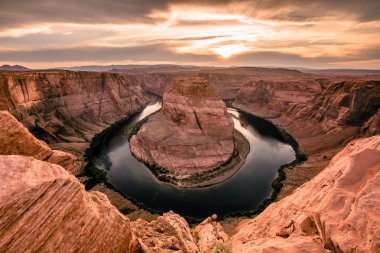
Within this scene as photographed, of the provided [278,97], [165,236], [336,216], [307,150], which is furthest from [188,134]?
[278,97]

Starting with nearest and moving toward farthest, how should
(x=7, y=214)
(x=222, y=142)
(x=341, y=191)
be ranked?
(x=7, y=214) < (x=341, y=191) < (x=222, y=142)

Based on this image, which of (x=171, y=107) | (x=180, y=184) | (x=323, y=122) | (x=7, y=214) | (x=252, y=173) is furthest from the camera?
(x=323, y=122)

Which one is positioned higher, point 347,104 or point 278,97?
point 347,104

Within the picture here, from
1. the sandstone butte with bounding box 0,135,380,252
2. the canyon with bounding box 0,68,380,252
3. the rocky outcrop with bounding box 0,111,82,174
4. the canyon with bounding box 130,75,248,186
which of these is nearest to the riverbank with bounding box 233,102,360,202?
the canyon with bounding box 0,68,380,252

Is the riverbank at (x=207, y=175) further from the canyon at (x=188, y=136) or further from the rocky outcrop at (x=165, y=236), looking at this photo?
the rocky outcrop at (x=165, y=236)

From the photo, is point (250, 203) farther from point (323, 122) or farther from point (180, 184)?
point (323, 122)

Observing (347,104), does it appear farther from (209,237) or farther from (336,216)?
(336,216)

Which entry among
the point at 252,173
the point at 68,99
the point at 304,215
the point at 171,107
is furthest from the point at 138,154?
the point at 304,215
